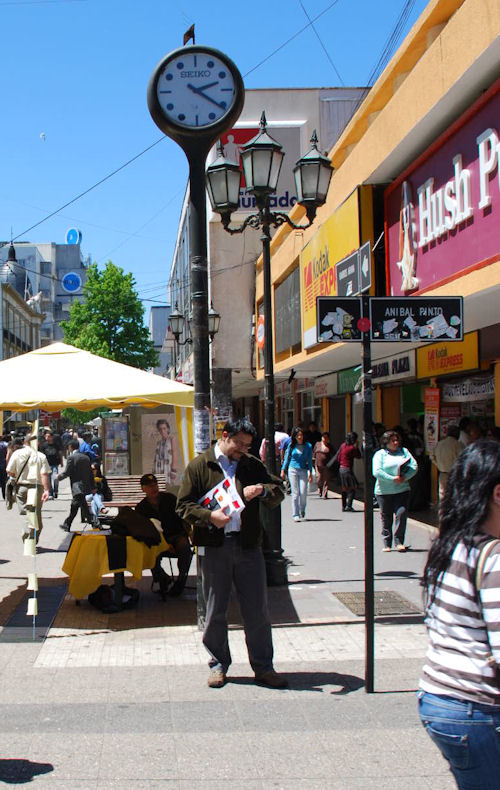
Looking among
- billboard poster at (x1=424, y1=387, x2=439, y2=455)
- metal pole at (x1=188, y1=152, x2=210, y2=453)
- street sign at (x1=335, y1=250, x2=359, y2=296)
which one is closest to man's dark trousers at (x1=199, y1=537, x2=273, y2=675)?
metal pole at (x1=188, y1=152, x2=210, y2=453)

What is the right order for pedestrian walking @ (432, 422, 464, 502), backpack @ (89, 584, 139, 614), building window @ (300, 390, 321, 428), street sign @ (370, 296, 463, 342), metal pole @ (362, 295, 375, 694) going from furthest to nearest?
1. building window @ (300, 390, 321, 428)
2. pedestrian walking @ (432, 422, 464, 502)
3. backpack @ (89, 584, 139, 614)
4. street sign @ (370, 296, 463, 342)
5. metal pole @ (362, 295, 375, 694)

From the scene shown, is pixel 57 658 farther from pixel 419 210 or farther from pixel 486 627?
pixel 419 210

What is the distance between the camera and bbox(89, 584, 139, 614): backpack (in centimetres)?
848

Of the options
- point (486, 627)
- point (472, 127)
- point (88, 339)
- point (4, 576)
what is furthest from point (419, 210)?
point (88, 339)

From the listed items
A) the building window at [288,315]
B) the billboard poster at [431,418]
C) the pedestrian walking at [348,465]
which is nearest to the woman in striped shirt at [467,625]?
the billboard poster at [431,418]

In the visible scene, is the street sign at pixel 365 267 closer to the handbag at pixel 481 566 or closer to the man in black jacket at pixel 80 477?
the man in black jacket at pixel 80 477

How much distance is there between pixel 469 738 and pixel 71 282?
97.0m

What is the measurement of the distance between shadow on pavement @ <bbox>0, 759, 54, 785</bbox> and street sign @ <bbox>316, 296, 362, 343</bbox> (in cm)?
313

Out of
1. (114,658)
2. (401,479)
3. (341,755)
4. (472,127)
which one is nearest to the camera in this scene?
(341,755)

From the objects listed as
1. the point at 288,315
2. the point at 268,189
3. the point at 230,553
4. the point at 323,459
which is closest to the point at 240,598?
the point at 230,553

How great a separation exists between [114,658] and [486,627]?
4.70 meters

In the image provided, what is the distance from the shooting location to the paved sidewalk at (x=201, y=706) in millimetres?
4453

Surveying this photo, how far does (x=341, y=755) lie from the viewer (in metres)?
4.68

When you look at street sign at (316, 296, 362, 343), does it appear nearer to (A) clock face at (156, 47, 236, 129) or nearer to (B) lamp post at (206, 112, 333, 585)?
(A) clock face at (156, 47, 236, 129)
